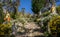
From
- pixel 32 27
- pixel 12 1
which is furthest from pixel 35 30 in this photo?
pixel 12 1

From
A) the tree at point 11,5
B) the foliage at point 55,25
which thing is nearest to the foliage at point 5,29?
the foliage at point 55,25

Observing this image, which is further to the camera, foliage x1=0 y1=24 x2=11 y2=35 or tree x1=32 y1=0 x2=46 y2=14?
tree x1=32 y1=0 x2=46 y2=14

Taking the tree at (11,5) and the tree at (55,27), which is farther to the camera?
the tree at (11,5)

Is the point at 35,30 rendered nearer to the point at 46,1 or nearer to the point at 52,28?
the point at 52,28

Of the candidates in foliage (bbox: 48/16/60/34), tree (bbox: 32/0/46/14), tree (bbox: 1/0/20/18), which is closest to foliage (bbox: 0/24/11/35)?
foliage (bbox: 48/16/60/34)

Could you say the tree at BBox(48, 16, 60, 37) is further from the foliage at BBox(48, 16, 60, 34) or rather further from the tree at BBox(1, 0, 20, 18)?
the tree at BBox(1, 0, 20, 18)

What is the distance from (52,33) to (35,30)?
125 inches

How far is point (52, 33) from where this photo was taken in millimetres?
15953

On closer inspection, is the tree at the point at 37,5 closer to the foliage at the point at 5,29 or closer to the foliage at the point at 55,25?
the foliage at the point at 5,29

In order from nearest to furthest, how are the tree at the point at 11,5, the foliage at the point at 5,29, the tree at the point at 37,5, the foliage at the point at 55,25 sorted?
the foliage at the point at 55,25 < the foliage at the point at 5,29 < the tree at the point at 11,5 < the tree at the point at 37,5

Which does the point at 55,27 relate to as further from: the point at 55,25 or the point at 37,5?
the point at 37,5

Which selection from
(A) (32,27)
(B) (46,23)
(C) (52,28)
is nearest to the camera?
(C) (52,28)

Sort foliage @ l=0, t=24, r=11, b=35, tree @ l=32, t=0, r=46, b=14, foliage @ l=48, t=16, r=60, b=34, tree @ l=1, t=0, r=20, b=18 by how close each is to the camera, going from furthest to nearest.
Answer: tree @ l=32, t=0, r=46, b=14, tree @ l=1, t=0, r=20, b=18, foliage @ l=0, t=24, r=11, b=35, foliage @ l=48, t=16, r=60, b=34

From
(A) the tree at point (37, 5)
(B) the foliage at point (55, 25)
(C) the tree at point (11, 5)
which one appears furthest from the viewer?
(A) the tree at point (37, 5)
